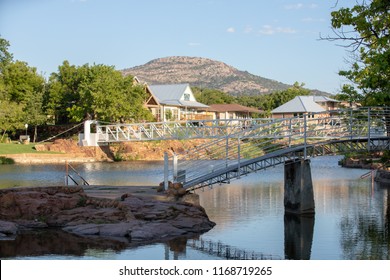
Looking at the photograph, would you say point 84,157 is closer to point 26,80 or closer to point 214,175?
point 26,80

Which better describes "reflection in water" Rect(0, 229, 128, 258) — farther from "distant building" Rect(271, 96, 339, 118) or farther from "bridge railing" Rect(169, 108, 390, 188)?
"distant building" Rect(271, 96, 339, 118)

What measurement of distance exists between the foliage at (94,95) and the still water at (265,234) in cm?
2399

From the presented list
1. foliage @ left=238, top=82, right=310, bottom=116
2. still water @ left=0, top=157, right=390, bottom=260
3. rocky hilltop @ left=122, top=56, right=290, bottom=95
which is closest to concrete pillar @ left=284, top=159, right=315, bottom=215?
still water @ left=0, top=157, right=390, bottom=260

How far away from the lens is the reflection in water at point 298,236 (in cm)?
1706

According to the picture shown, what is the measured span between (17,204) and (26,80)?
46.2 m

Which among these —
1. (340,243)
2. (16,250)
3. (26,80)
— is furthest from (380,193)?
(26,80)

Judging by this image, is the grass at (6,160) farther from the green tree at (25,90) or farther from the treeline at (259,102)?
the treeline at (259,102)

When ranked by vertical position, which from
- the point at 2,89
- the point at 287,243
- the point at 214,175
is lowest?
the point at 287,243

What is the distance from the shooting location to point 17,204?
19.7 m

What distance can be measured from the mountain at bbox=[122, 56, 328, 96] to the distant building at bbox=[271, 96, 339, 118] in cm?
4903

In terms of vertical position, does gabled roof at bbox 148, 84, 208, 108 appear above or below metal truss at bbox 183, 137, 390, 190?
above

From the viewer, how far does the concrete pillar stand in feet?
75.9

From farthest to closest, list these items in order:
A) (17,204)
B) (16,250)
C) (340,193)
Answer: (340,193), (17,204), (16,250)

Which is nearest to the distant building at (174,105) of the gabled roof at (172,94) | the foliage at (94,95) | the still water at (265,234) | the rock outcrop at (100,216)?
the gabled roof at (172,94)
